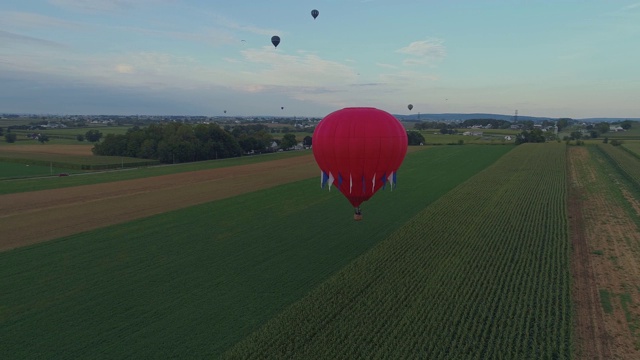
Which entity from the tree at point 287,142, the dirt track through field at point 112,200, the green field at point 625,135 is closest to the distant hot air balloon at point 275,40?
the dirt track through field at point 112,200

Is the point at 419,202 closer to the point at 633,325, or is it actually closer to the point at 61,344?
the point at 633,325

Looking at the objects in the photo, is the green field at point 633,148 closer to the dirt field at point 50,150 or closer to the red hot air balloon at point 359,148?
the red hot air balloon at point 359,148

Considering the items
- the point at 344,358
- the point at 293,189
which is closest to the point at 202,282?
the point at 344,358

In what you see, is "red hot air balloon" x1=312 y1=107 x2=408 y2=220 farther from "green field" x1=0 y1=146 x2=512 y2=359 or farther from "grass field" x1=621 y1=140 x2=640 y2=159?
"grass field" x1=621 y1=140 x2=640 y2=159

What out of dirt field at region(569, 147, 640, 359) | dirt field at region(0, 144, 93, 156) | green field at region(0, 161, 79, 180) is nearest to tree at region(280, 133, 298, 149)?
dirt field at region(0, 144, 93, 156)

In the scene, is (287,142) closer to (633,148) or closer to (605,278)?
Answer: (633,148)
